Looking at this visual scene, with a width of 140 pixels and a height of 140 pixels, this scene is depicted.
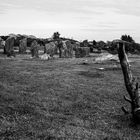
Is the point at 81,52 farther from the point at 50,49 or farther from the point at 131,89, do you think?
the point at 131,89

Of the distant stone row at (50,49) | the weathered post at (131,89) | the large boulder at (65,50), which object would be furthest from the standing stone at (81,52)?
the weathered post at (131,89)

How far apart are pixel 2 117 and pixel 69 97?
5.46 meters

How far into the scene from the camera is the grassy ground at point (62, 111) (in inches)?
424

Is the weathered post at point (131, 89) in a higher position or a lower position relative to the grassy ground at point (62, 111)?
higher

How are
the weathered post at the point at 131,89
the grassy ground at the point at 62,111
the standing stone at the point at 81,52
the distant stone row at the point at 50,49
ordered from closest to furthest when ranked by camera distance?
the grassy ground at the point at 62,111 → the weathered post at the point at 131,89 → the distant stone row at the point at 50,49 → the standing stone at the point at 81,52

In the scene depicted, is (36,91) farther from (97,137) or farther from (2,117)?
(97,137)

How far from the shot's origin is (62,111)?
45.6 feet

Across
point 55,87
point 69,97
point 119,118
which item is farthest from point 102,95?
point 119,118

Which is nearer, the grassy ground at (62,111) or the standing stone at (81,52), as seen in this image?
the grassy ground at (62,111)

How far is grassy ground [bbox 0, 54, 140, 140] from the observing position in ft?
35.3

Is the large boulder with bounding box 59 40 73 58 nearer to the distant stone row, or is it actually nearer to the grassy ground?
the distant stone row

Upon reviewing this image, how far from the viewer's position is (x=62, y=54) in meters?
46.9

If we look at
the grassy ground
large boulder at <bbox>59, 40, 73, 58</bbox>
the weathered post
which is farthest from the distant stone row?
the weathered post

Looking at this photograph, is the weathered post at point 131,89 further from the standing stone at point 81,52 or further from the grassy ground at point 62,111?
the standing stone at point 81,52
